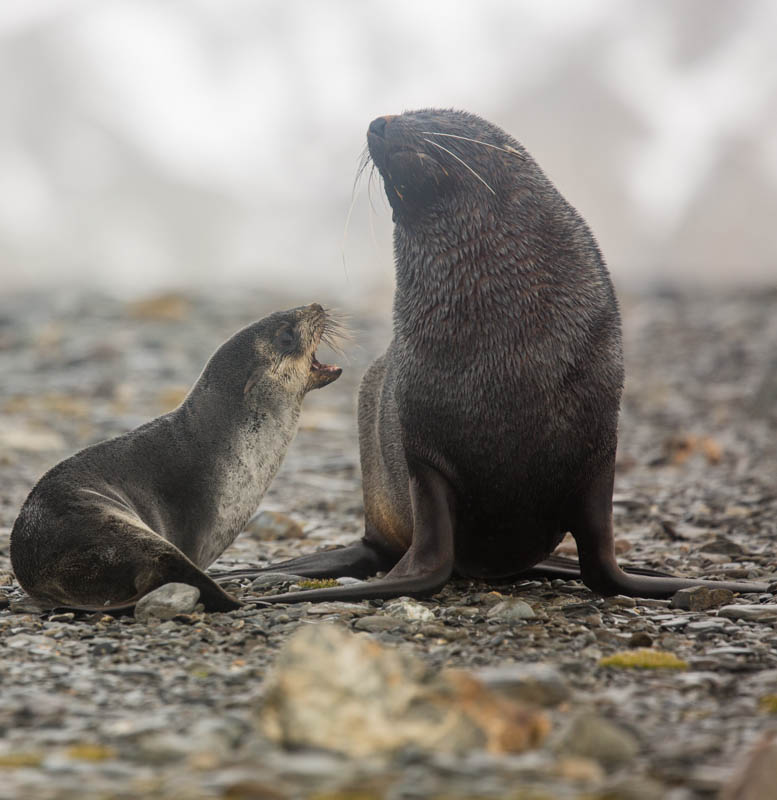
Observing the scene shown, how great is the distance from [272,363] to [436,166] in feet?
4.68

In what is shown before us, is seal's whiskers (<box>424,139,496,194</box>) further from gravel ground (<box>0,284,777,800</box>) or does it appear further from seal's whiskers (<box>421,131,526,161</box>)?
gravel ground (<box>0,284,777,800</box>)

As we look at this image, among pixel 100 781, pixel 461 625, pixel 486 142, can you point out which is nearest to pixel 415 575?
pixel 461 625

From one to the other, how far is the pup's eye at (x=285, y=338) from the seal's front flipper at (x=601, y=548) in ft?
5.96

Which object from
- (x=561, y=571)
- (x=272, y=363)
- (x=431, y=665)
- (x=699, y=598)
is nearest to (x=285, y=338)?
(x=272, y=363)

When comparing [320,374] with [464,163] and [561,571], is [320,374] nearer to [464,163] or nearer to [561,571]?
[464,163]

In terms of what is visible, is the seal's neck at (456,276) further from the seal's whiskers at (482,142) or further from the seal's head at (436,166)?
the seal's whiskers at (482,142)

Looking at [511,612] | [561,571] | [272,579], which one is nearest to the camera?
[511,612]

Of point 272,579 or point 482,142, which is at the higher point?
point 482,142

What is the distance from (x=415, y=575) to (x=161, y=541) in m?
1.07

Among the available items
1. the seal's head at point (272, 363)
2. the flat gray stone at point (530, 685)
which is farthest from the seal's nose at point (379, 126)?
the flat gray stone at point (530, 685)

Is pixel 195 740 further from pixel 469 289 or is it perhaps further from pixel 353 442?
pixel 353 442

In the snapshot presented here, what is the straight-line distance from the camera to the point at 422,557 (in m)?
4.87

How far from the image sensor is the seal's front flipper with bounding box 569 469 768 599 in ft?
15.9

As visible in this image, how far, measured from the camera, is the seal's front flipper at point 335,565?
5473 mm
